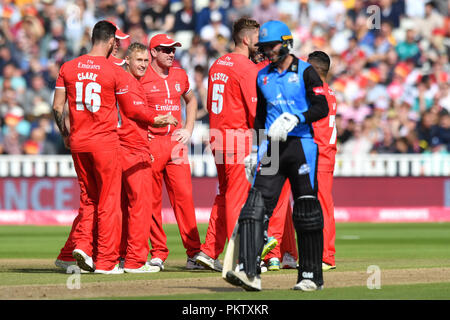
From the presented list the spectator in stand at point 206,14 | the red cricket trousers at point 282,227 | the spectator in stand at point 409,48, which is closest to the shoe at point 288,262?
the red cricket trousers at point 282,227

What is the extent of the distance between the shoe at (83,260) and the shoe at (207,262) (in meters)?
1.30

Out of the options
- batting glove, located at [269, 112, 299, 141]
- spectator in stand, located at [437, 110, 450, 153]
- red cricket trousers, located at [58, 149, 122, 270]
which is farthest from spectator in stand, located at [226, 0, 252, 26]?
batting glove, located at [269, 112, 299, 141]

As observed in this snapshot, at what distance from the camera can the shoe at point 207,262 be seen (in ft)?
36.9

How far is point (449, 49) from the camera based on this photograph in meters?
25.1

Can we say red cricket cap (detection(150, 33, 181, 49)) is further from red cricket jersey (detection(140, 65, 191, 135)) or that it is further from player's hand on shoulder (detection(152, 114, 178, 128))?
player's hand on shoulder (detection(152, 114, 178, 128))

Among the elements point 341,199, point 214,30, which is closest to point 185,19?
point 214,30

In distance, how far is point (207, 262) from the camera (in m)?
11.3

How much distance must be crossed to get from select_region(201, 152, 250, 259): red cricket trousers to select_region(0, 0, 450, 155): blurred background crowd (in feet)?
32.7

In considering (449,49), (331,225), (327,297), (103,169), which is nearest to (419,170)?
(449,49)

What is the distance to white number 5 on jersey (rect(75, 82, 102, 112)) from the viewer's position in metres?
10.6

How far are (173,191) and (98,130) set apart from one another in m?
1.38

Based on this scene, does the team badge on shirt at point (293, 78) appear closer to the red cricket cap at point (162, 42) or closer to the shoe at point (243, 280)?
the shoe at point (243, 280)

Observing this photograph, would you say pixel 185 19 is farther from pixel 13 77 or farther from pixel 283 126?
pixel 283 126

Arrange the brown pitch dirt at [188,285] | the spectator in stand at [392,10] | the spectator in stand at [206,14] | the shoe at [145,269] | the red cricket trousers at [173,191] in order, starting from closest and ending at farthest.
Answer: the brown pitch dirt at [188,285]
the shoe at [145,269]
the red cricket trousers at [173,191]
the spectator in stand at [206,14]
the spectator in stand at [392,10]
